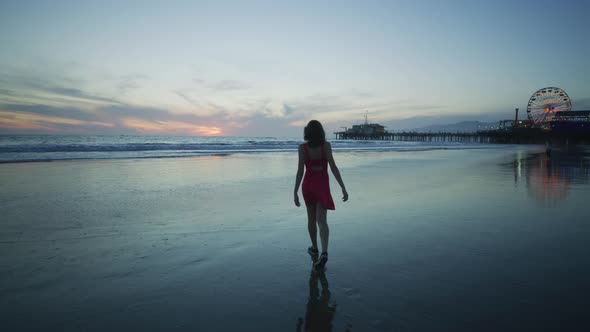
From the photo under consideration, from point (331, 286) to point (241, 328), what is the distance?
1024 mm

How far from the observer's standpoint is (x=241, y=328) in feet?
7.76

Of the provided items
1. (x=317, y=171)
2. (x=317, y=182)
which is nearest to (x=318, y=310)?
(x=317, y=182)

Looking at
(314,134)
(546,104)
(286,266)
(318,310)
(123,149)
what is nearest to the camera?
(318,310)

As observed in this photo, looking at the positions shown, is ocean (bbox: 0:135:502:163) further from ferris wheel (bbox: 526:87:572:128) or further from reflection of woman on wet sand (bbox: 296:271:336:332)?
ferris wheel (bbox: 526:87:572:128)

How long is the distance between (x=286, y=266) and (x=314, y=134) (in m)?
1.58

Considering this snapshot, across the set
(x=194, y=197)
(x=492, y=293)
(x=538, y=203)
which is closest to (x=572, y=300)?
(x=492, y=293)

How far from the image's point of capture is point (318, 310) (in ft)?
8.59

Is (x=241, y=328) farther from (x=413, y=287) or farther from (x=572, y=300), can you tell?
(x=572, y=300)

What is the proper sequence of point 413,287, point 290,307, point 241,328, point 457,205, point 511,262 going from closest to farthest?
point 241,328 < point 290,307 < point 413,287 < point 511,262 < point 457,205

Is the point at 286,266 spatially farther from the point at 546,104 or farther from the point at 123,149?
the point at 546,104

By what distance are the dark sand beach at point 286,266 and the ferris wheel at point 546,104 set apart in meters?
93.9

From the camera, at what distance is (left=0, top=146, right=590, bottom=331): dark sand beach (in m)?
2.49

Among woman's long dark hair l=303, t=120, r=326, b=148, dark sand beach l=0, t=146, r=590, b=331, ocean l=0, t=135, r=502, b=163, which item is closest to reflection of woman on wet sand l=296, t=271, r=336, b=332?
dark sand beach l=0, t=146, r=590, b=331

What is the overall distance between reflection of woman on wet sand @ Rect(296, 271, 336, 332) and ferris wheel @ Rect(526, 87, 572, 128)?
329ft
